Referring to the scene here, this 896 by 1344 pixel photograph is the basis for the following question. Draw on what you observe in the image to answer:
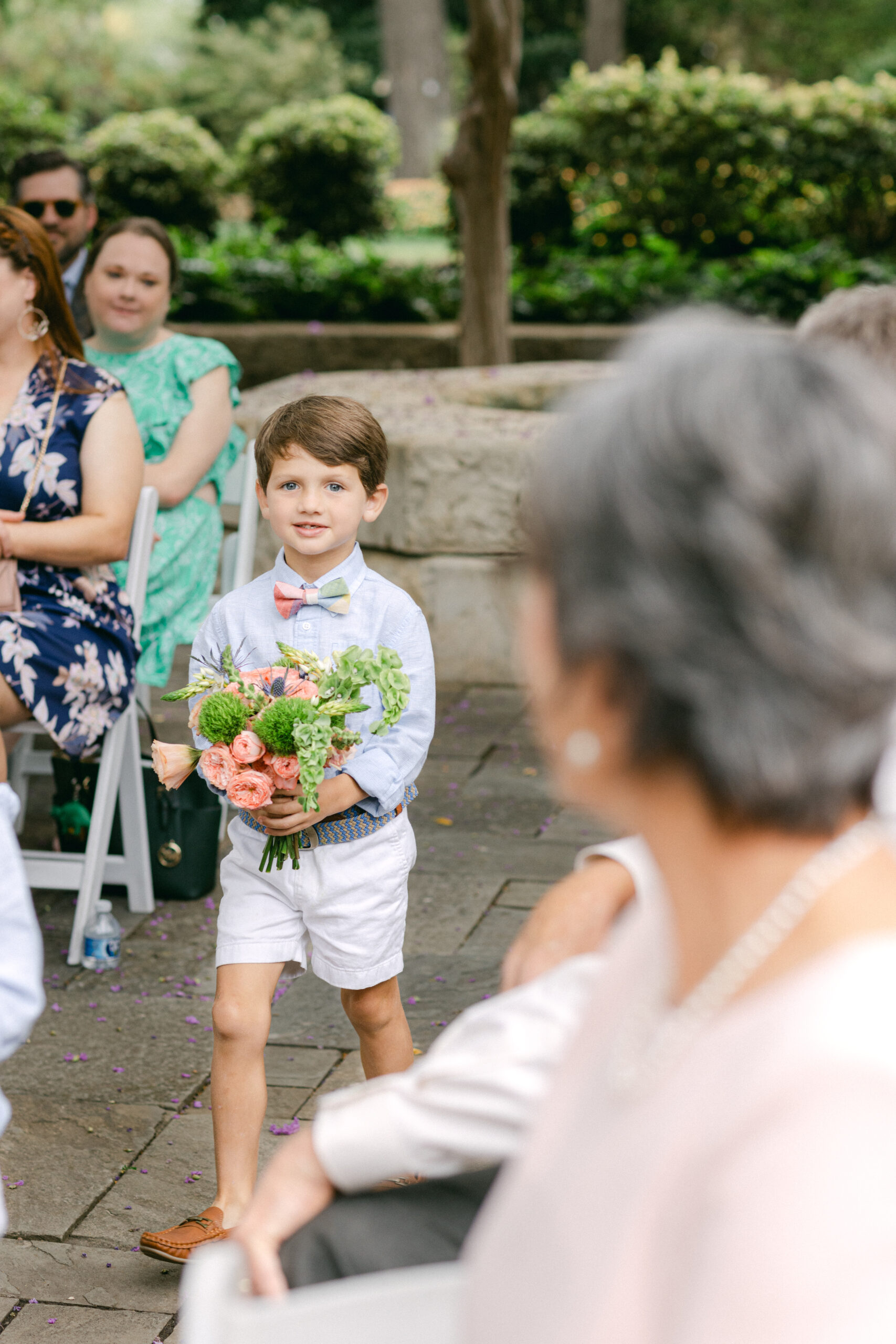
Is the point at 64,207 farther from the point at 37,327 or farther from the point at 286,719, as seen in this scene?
the point at 286,719

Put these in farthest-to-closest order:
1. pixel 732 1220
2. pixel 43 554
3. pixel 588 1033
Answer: pixel 43 554
pixel 588 1033
pixel 732 1220

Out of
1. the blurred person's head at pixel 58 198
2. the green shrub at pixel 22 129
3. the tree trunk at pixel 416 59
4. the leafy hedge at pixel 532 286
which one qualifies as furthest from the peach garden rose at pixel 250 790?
the tree trunk at pixel 416 59

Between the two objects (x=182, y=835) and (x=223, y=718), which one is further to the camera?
(x=182, y=835)

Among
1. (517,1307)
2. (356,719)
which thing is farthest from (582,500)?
(356,719)

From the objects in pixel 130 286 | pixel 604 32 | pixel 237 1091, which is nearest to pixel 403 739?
pixel 237 1091

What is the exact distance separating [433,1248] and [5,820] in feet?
2.28

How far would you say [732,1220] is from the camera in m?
0.93

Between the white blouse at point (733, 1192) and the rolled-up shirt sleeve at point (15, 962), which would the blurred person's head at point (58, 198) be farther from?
the white blouse at point (733, 1192)

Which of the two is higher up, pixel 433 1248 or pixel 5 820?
pixel 5 820

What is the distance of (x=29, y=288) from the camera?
351cm

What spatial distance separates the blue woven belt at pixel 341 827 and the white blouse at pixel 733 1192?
147cm

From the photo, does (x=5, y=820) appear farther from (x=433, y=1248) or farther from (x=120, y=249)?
(x=120, y=249)

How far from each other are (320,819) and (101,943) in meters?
1.30

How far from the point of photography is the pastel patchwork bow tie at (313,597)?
104 inches
